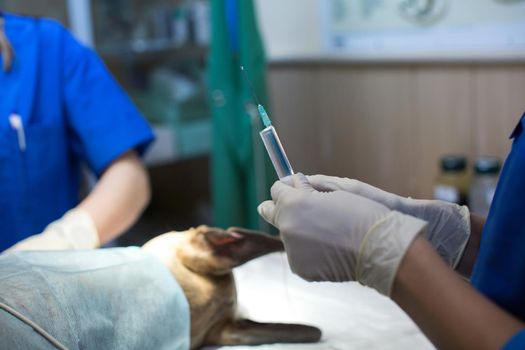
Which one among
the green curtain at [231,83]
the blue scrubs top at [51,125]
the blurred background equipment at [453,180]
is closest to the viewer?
the blurred background equipment at [453,180]

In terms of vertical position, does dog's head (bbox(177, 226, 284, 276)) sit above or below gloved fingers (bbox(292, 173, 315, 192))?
below

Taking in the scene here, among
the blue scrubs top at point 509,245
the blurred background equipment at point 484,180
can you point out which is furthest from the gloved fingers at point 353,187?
the blurred background equipment at point 484,180

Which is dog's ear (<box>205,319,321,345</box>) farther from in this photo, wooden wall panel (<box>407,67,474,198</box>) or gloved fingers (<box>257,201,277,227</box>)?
wooden wall panel (<box>407,67,474,198</box>)

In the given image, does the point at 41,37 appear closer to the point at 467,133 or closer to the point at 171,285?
the point at 171,285

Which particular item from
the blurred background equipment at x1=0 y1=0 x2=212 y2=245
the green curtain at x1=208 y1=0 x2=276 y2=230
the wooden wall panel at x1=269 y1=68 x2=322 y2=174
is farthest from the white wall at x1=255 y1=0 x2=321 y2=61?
the blurred background equipment at x1=0 y1=0 x2=212 y2=245

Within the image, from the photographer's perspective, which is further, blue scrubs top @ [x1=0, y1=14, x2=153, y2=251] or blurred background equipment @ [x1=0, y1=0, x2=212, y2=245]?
blurred background equipment @ [x1=0, y1=0, x2=212, y2=245]

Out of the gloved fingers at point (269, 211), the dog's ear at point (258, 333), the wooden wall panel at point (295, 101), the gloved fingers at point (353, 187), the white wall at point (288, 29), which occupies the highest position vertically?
the white wall at point (288, 29)

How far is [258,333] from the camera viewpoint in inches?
36.9

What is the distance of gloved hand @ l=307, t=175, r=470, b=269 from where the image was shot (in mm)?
708

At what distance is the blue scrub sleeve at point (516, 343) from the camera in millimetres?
556

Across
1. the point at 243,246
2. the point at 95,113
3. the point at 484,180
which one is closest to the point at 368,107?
the point at 484,180

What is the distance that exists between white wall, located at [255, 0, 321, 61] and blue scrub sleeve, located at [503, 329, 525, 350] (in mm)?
1451

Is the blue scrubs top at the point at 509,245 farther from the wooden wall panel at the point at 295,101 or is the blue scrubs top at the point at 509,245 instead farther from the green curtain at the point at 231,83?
the green curtain at the point at 231,83

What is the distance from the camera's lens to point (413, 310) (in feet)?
1.99
